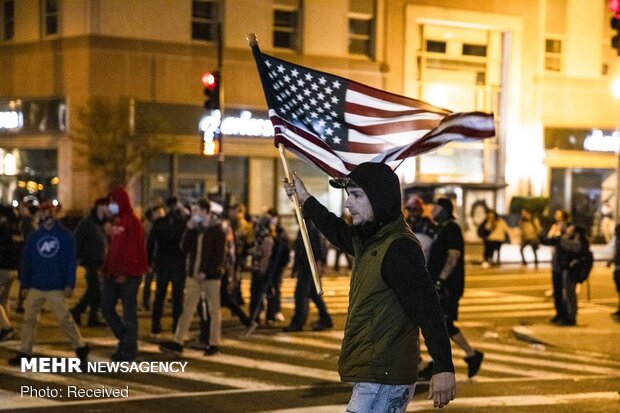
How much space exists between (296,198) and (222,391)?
14.5 ft

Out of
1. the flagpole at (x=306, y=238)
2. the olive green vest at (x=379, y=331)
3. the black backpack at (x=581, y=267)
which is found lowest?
the black backpack at (x=581, y=267)

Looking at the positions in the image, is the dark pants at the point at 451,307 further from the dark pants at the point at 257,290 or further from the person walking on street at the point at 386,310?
the person walking on street at the point at 386,310

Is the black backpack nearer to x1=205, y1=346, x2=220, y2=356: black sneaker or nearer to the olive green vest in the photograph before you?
x1=205, y1=346, x2=220, y2=356: black sneaker

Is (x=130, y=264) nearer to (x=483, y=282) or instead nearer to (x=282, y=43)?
(x=483, y=282)

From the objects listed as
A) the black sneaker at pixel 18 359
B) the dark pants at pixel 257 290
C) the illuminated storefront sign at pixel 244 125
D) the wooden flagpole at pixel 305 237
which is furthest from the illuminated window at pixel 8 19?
the wooden flagpole at pixel 305 237

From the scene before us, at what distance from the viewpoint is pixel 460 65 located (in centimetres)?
3966

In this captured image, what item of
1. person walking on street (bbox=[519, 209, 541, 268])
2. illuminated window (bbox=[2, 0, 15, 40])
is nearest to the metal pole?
illuminated window (bbox=[2, 0, 15, 40])

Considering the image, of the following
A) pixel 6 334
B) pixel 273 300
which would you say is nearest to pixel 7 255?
pixel 6 334

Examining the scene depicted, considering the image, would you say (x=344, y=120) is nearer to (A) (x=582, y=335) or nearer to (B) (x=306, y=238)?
(B) (x=306, y=238)

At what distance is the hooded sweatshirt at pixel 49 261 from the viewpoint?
35.1 ft

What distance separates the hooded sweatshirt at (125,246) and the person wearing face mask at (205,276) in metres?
0.74

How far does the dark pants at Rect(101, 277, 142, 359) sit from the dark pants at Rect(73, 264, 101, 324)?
2940mm

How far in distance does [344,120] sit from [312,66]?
2822 cm

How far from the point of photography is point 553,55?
4119 cm
